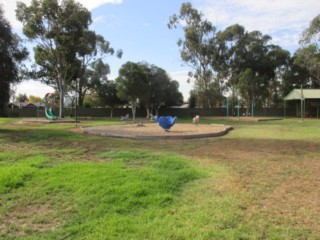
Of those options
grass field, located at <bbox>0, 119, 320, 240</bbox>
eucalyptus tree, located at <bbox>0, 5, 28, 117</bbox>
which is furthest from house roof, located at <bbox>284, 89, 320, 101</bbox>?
grass field, located at <bbox>0, 119, 320, 240</bbox>

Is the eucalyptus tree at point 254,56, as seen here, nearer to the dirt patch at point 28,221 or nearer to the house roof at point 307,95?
the house roof at point 307,95

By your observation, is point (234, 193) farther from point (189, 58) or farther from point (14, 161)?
point (189, 58)

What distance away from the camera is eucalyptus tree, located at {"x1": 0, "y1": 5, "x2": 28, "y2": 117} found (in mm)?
15375

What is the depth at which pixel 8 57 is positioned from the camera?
1564cm

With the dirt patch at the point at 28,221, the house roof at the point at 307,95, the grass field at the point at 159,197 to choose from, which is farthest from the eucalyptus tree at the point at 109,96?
the dirt patch at the point at 28,221

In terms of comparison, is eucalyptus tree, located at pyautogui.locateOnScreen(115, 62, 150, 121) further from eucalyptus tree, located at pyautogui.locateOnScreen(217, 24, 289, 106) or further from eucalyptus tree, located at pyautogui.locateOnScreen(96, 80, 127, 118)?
eucalyptus tree, located at pyautogui.locateOnScreen(217, 24, 289, 106)

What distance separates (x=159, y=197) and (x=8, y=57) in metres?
13.9

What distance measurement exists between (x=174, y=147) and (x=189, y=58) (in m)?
39.5

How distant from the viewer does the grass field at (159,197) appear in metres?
3.49

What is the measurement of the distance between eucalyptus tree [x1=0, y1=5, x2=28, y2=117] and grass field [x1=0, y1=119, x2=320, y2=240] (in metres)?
9.36

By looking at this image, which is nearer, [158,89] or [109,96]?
[158,89]

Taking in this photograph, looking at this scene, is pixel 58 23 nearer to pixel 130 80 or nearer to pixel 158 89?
pixel 130 80

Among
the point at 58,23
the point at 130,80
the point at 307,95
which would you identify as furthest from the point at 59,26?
the point at 307,95

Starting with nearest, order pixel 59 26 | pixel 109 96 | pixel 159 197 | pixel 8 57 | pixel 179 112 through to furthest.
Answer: pixel 159 197 < pixel 8 57 < pixel 59 26 < pixel 179 112 < pixel 109 96
